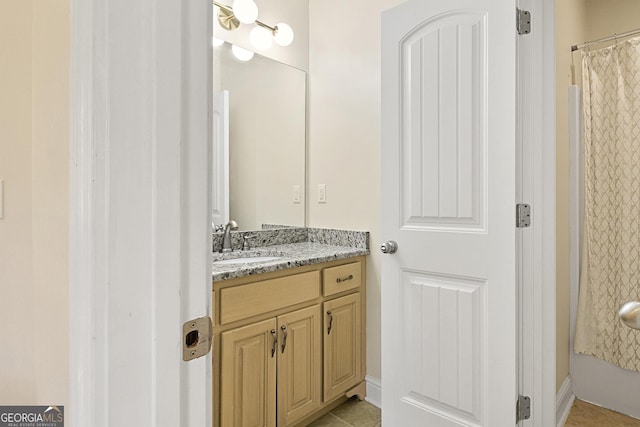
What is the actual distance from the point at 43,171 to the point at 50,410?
16.2 inches

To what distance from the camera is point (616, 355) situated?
6.87 feet

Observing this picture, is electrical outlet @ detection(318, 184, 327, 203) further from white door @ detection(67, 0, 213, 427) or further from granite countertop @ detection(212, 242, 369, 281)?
white door @ detection(67, 0, 213, 427)

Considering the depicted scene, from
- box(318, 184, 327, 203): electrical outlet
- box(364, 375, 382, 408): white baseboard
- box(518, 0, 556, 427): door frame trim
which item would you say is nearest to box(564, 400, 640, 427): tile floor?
box(518, 0, 556, 427): door frame trim

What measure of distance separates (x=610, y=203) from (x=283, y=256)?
1.70 metres

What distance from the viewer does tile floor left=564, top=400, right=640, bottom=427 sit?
78.7 inches

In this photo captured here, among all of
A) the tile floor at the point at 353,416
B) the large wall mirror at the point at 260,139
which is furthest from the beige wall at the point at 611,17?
the tile floor at the point at 353,416

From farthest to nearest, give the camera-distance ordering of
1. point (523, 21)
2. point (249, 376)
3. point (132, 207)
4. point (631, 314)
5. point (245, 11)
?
point (245, 11) < point (249, 376) < point (523, 21) < point (631, 314) < point (132, 207)

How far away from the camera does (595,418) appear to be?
6.72 feet

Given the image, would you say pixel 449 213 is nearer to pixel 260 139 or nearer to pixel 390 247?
pixel 390 247

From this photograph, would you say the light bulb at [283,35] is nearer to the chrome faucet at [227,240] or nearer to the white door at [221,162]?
the white door at [221,162]

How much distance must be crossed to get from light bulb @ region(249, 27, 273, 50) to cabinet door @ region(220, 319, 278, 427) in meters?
1.56

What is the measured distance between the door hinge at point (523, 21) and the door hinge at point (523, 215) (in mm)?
659

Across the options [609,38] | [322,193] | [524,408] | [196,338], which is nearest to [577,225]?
[609,38]

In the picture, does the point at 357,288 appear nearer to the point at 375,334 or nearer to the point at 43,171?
the point at 375,334
